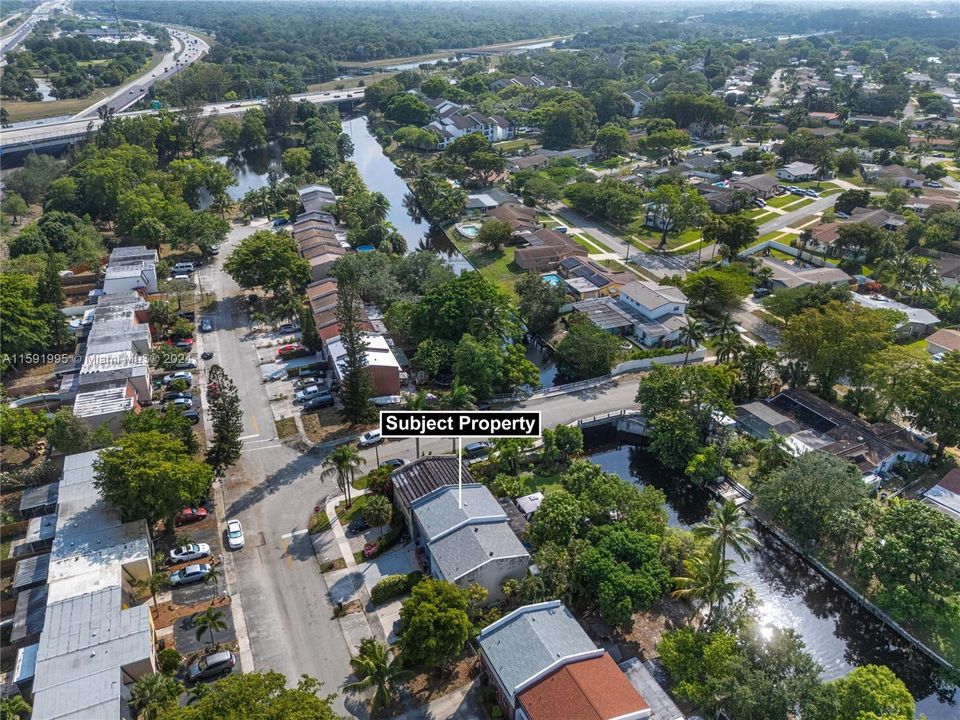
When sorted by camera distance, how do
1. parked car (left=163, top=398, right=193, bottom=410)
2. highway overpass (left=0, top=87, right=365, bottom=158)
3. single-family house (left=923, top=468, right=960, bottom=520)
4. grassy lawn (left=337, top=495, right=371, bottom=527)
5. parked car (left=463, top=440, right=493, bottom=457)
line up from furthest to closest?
highway overpass (left=0, top=87, right=365, bottom=158), parked car (left=163, top=398, right=193, bottom=410), parked car (left=463, top=440, right=493, bottom=457), grassy lawn (left=337, top=495, right=371, bottom=527), single-family house (left=923, top=468, right=960, bottom=520)

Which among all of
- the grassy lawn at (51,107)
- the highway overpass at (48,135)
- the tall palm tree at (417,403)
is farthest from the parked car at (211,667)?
the grassy lawn at (51,107)

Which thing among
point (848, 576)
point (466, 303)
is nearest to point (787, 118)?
point (466, 303)

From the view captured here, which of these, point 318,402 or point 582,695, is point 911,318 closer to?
point 582,695

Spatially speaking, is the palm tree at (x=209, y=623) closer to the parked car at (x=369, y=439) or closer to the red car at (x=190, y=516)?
the red car at (x=190, y=516)

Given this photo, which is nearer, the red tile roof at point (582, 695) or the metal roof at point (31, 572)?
the red tile roof at point (582, 695)

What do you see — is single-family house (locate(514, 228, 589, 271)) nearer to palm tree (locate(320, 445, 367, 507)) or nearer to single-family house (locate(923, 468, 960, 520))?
palm tree (locate(320, 445, 367, 507))

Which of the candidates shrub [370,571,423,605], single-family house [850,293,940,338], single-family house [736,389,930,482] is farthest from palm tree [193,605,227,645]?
single-family house [850,293,940,338]

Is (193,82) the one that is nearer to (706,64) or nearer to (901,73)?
(706,64)
